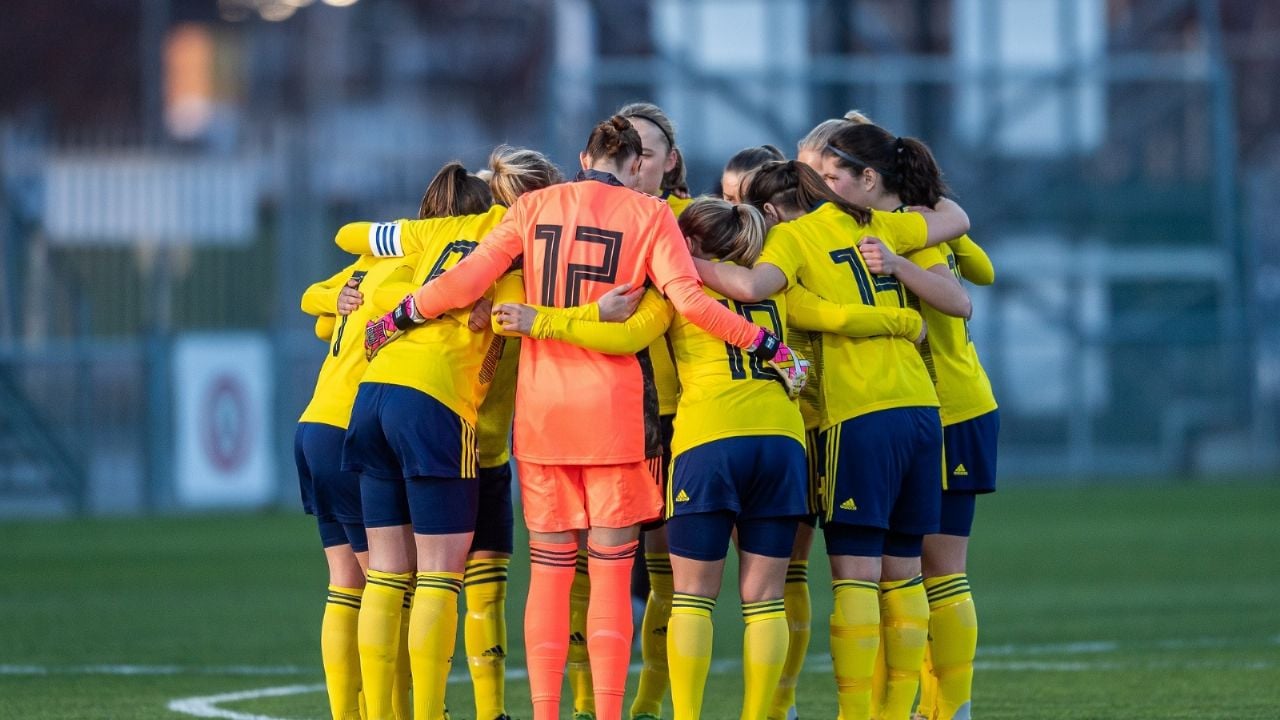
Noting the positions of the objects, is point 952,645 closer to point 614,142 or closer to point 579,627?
point 579,627

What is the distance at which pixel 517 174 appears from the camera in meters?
6.85

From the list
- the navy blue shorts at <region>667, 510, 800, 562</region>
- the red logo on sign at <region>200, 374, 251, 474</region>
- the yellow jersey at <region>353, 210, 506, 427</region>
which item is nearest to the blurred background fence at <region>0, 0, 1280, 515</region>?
the red logo on sign at <region>200, 374, 251, 474</region>

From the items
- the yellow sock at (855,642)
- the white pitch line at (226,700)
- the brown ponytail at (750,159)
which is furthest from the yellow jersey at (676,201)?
the white pitch line at (226,700)

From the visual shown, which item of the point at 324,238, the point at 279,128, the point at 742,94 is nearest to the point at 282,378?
the point at 324,238

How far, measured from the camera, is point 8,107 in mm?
39719

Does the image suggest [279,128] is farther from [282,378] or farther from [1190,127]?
[1190,127]

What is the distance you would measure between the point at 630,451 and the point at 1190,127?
19743 millimetres

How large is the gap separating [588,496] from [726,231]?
102cm

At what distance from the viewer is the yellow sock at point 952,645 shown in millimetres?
6891

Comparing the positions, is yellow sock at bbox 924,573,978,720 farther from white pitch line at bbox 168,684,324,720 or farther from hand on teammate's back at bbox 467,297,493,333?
white pitch line at bbox 168,684,324,720

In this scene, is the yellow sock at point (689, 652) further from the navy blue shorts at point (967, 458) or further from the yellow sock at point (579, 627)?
the navy blue shorts at point (967, 458)

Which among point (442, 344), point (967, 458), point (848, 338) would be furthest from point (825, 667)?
point (442, 344)

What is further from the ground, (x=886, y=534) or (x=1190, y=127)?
(x=1190, y=127)

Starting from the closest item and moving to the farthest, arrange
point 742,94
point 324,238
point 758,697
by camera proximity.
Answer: point 758,697 → point 324,238 → point 742,94
